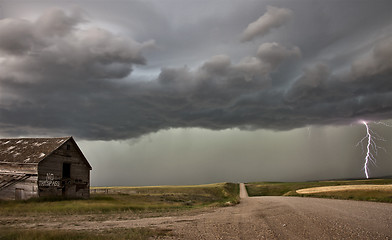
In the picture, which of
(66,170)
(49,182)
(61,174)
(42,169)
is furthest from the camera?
(66,170)

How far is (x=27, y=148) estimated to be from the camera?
41.7 metres

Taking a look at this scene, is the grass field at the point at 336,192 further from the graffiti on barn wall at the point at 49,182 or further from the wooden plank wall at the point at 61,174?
the graffiti on barn wall at the point at 49,182

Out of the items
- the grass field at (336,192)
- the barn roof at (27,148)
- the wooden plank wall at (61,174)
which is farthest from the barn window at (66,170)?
the grass field at (336,192)

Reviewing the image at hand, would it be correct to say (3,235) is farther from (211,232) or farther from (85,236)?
(211,232)

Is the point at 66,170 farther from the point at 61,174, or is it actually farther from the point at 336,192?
the point at 336,192

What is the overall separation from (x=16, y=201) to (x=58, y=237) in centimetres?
2757

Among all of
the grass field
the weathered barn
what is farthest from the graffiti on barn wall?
the grass field

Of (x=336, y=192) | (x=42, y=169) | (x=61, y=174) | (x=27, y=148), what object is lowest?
(x=336, y=192)

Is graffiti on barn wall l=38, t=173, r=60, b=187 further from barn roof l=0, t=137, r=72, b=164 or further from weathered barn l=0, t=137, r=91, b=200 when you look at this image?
barn roof l=0, t=137, r=72, b=164

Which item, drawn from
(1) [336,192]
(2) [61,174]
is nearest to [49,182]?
(2) [61,174]

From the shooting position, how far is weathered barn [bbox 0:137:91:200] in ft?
121

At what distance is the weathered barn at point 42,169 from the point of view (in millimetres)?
37031

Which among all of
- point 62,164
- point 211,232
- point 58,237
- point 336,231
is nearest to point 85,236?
point 58,237

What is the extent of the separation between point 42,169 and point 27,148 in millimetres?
6169
